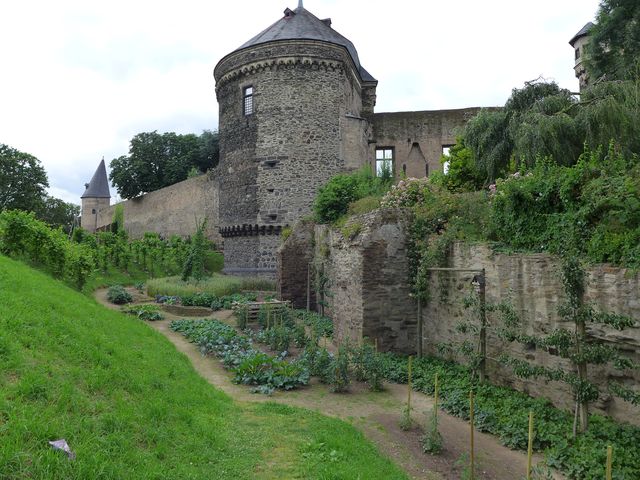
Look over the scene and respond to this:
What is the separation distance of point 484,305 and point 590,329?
2.02 meters

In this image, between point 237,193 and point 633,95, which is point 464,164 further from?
point 237,193

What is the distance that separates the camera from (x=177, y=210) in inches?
1399

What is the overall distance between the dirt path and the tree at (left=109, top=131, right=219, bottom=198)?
36.7 metres

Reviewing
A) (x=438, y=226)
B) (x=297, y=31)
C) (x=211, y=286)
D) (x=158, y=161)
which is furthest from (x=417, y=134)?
(x=158, y=161)

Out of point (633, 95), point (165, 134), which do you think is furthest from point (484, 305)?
point (165, 134)

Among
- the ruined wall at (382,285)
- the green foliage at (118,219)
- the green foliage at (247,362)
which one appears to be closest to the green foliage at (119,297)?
the green foliage at (247,362)

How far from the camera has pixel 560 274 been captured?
6.13 metres

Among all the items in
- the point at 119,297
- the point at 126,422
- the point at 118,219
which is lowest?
the point at 119,297

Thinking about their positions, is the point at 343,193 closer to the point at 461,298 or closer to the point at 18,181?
the point at 461,298

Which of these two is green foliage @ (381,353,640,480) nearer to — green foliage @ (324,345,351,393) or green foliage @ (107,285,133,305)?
green foliage @ (324,345,351,393)

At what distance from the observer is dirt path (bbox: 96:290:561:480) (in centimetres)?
502

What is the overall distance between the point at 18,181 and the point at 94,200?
729 inches

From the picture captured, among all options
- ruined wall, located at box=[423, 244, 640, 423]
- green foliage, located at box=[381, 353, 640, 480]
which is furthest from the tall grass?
green foliage, located at box=[381, 353, 640, 480]

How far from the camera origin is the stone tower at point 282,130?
2034cm
